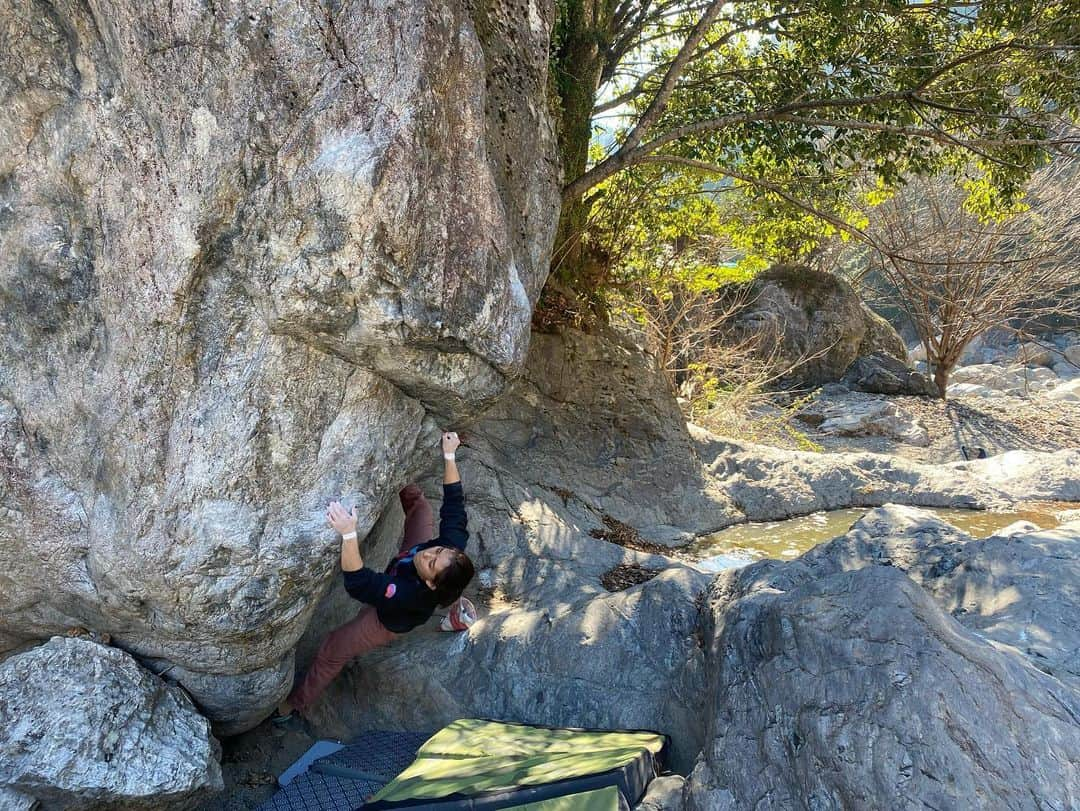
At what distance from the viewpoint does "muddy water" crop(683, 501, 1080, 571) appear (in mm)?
7023

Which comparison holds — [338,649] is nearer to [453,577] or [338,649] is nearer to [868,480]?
[453,577]

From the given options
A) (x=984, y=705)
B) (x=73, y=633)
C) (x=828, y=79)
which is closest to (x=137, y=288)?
(x=73, y=633)

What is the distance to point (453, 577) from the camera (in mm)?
3875

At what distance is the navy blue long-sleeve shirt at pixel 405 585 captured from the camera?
12.1ft

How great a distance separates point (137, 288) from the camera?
9.97ft

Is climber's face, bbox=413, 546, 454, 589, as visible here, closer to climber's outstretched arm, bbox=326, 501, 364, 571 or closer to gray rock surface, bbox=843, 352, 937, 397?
climber's outstretched arm, bbox=326, 501, 364, 571

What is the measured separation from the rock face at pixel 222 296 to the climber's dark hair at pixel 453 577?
0.53 meters

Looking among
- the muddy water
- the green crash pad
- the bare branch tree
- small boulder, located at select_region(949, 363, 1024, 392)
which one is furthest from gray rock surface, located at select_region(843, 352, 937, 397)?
the green crash pad

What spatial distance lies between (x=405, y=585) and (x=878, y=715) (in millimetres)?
2325

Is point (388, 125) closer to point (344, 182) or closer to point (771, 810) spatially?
point (344, 182)

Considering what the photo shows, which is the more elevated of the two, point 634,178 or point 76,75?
point 634,178

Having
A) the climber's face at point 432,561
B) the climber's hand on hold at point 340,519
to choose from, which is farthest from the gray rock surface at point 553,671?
the climber's hand on hold at point 340,519

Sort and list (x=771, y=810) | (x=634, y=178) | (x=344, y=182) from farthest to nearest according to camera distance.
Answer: (x=634, y=178)
(x=344, y=182)
(x=771, y=810)

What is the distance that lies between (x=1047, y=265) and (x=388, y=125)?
14.6 meters
